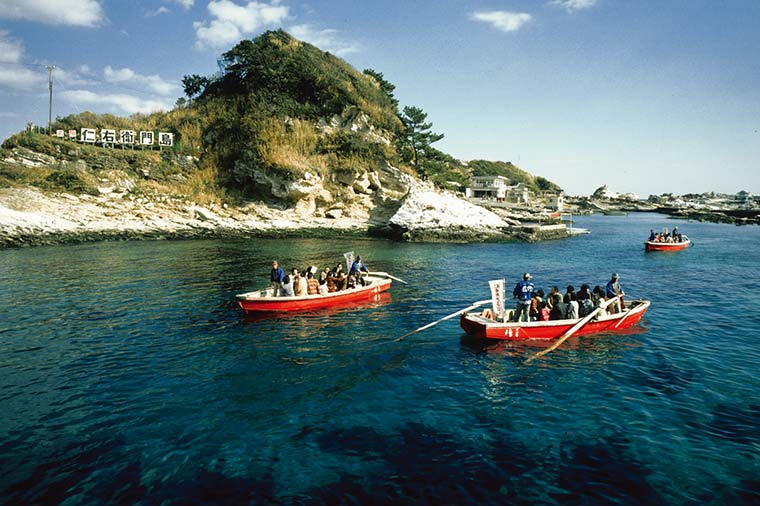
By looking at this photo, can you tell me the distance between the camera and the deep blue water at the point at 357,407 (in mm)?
9023

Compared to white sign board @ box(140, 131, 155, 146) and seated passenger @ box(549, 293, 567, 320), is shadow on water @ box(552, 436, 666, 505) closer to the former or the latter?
seated passenger @ box(549, 293, 567, 320)

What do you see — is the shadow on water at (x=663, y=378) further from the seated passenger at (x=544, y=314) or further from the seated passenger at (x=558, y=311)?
the seated passenger at (x=544, y=314)

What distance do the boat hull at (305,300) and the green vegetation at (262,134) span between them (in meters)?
36.2

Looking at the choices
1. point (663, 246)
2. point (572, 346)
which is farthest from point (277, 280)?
point (663, 246)

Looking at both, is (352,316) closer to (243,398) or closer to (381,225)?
(243,398)

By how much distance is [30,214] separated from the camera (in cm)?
4309

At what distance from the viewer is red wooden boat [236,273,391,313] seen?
20609mm

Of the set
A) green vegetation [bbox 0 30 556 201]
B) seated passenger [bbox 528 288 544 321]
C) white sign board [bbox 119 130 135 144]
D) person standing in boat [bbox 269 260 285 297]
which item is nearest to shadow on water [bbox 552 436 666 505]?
seated passenger [bbox 528 288 544 321]

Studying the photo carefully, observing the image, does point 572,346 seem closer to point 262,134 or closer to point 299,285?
point 299,285

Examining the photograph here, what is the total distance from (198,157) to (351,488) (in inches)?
2508

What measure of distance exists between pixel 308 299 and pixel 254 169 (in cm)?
4191

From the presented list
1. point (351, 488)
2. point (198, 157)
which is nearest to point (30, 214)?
point (198, 157)

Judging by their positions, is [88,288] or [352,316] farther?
[88,288]

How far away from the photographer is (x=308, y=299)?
21.8 meters
